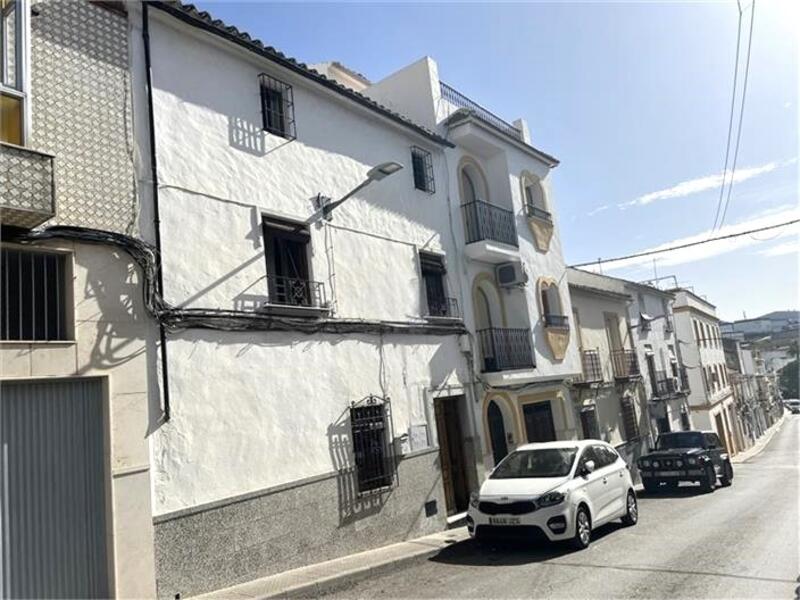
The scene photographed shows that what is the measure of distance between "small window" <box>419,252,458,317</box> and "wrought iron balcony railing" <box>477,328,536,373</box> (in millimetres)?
1135

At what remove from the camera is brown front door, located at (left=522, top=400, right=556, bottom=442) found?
14477 millimetres

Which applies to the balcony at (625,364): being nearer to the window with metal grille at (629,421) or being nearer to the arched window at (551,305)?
the window with metal grille at (629,421)

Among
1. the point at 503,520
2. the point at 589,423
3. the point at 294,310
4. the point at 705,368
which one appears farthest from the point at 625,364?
the point at 294,310

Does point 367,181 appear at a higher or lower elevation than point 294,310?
higher

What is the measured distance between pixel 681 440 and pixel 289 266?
1384cm

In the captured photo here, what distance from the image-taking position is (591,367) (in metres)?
19.0

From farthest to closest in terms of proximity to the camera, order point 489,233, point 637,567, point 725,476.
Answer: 1. point 725,476
2. point 489,233
3. point 637,567

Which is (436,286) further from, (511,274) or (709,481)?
(709,481)

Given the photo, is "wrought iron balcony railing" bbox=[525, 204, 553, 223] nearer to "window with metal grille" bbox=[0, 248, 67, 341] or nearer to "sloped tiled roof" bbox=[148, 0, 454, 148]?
"sloped tiled roof" bbox=[148, 0, 454, 148]

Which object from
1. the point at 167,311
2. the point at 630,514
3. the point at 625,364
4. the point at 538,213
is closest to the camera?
the point at 167,311

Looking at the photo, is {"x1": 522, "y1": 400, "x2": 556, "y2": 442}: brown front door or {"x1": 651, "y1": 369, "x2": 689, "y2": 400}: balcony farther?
{"x1": 651, "y1": 369, "x2": 689, "y2": 400}: balcony

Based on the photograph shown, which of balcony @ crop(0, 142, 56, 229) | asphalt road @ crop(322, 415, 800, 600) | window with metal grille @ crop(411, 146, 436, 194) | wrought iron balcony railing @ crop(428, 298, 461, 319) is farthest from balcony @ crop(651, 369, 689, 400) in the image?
balcony @ crop(0, 142, 56, 229)

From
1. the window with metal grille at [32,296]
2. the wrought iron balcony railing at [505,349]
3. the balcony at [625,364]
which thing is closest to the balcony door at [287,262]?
the window with metal grille at [32,296]

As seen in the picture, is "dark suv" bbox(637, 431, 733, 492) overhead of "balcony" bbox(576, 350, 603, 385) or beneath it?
beneath
